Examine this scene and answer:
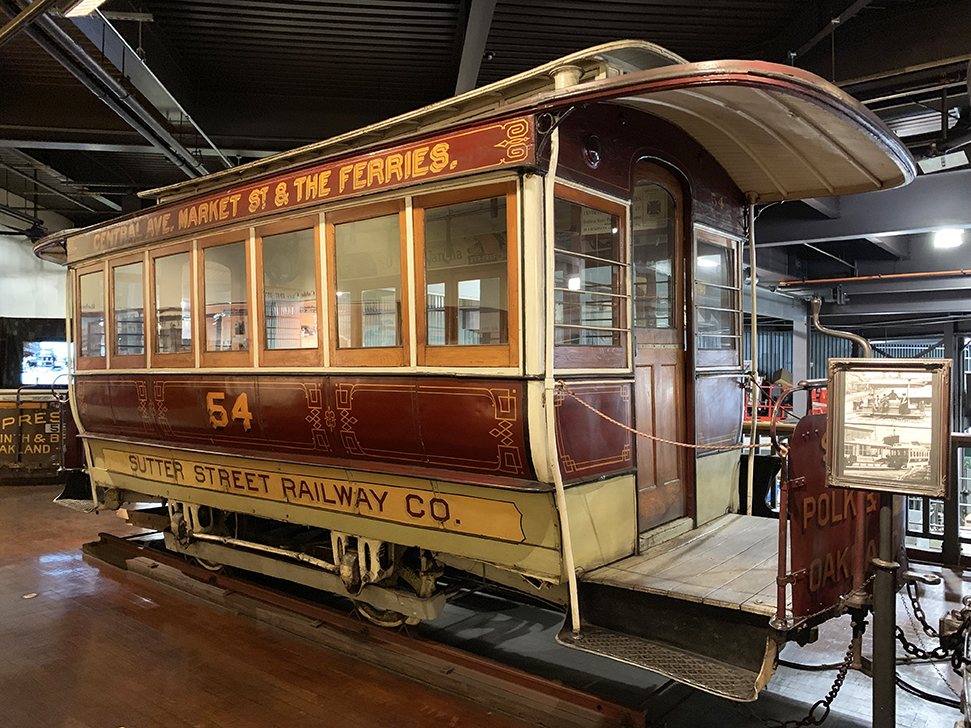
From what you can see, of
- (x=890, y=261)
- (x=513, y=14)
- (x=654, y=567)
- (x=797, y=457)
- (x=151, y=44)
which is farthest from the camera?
(x=890, y=261)

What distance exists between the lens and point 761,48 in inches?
259

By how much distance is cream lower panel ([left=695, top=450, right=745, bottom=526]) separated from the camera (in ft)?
14.7

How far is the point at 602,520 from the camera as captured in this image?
3.66 m

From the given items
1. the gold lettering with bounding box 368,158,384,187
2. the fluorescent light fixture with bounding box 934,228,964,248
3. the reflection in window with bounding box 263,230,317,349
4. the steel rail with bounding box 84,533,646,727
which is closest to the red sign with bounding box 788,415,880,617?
the steel rail with bounding box 84,533,646,727

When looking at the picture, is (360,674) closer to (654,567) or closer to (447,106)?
(654,567)

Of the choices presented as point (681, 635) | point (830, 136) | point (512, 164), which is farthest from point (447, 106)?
point (681, 635)

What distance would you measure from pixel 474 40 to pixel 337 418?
3.76m

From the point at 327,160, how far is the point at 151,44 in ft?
13.1

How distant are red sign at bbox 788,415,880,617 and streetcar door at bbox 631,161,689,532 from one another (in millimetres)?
1094

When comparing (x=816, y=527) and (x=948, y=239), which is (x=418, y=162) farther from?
(x=948, y=239)

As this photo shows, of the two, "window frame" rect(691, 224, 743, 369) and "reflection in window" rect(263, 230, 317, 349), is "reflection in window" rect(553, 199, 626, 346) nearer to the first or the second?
"window frame" rect(691, 224, 743, 369)

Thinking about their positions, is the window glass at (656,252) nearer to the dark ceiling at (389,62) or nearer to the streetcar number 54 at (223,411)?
the dark ceiling at (389,62)

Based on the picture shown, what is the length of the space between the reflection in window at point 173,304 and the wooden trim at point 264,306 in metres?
0.86

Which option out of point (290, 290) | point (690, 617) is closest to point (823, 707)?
point (690, 617)
